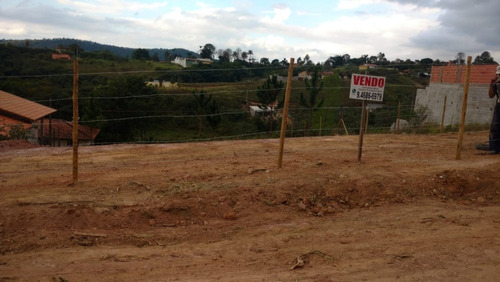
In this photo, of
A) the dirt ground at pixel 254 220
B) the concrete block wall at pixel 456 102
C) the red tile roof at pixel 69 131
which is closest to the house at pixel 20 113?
the red tile roof at pixel 69 131

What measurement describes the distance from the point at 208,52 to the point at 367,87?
105928 millimetres

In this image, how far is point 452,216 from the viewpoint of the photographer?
5527mm

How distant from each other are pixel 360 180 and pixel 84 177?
187 inches

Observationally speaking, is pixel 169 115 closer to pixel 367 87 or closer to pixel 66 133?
pixel 66 133

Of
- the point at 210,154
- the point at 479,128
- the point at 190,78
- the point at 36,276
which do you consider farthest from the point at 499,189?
the point at 190,78

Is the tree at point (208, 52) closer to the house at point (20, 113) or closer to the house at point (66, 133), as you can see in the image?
the house at point (66, 133)

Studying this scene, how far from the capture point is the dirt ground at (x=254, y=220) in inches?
161

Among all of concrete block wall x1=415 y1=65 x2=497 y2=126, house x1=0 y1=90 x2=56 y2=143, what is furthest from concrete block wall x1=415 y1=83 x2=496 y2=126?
house x1=0 y1=90 x2=56 y2=143

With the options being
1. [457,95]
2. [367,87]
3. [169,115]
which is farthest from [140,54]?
[367,87]

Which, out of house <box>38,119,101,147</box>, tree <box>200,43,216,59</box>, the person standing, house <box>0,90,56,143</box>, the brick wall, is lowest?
house <box>38,119,101,147</box>

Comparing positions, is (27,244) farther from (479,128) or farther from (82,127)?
(82,127)

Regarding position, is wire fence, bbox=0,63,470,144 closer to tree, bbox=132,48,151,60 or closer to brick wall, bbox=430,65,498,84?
brick wall, bbox=430,65,498,84

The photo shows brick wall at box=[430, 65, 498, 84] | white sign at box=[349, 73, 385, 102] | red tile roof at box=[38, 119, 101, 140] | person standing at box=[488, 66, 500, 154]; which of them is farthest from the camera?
red tile roof at box=[38, 119, 101, 140]

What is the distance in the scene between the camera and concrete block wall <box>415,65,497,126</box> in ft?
58.9
